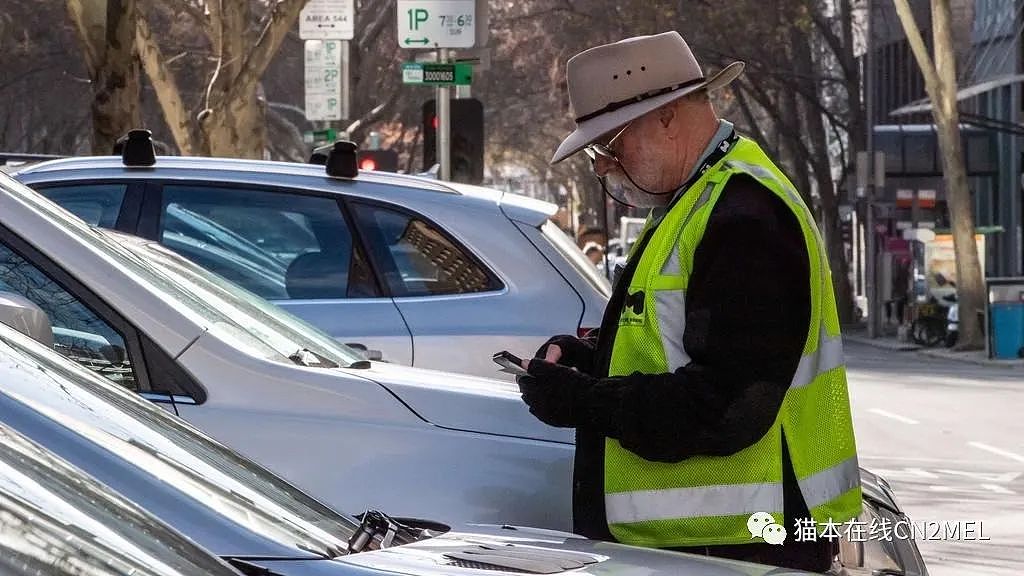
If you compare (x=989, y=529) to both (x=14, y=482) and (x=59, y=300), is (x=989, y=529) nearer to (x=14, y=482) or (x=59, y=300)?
(x=59, y=300)

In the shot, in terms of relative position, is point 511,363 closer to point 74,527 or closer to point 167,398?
point 167,398

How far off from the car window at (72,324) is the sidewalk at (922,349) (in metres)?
26.1

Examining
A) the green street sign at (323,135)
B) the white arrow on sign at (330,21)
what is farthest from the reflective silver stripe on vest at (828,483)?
the green street sign at (323,135)

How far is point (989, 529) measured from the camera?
9.80 meters

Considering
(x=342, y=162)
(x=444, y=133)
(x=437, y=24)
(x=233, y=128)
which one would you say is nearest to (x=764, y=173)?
(x=342, y=162)

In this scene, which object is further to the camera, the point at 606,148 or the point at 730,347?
the point at 606,148

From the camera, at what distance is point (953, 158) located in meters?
31.4

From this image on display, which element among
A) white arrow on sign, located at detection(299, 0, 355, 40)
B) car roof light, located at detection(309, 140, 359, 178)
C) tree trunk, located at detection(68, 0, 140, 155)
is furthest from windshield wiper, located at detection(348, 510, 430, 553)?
white arrow on sign, located at detection(299, 0, 355, 40)

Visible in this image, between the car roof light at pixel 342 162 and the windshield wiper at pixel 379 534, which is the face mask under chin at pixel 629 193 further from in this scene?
the car roof light at pixel 342 162

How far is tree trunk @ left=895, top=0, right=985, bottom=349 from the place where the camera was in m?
30.1

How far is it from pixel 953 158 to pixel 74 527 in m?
30.5

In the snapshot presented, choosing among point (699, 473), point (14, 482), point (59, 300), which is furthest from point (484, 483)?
point (14, 482)

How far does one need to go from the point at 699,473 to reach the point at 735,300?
0.37 meters

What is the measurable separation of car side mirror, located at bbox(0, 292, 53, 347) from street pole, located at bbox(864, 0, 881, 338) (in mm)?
36659
